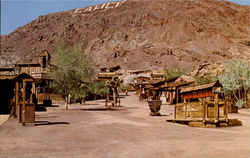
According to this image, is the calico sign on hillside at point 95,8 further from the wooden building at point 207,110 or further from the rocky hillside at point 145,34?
the wooden building at point 207,110

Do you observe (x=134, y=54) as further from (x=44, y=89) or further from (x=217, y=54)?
(x=44, y=89)

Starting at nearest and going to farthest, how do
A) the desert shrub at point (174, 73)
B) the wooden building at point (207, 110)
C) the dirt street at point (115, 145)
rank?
the dirt street at point (115, 145)
the wooden building at point (207, 110)
the desert shrub at point (174, 73)

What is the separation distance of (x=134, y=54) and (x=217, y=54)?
2994 cm

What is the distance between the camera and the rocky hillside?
108 m

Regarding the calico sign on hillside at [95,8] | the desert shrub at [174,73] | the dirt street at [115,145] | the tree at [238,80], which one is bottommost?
the dirt street at [115,145]

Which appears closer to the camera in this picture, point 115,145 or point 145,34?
point 115,145

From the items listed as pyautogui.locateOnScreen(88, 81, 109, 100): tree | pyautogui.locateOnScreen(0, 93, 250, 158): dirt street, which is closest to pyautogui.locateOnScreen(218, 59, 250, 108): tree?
pyautogui.locateOnScreen(0, 93, 250, 158): dirt street

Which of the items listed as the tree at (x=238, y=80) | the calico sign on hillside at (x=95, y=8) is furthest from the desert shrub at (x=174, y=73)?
the calico sign on hillside at (x=95, y=8)

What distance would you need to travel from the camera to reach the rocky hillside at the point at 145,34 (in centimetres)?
10769

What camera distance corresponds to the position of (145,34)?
127 metres

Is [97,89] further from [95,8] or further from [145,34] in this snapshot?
[95,8]

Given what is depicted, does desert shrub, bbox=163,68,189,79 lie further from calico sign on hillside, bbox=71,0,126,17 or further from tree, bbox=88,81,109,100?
calico sign on hillside, bbox=71,0,126,17

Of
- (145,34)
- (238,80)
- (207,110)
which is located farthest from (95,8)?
(207,110)

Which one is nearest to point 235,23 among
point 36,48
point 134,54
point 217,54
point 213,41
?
point 213,41
